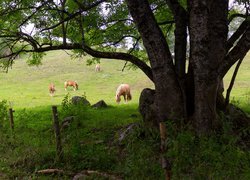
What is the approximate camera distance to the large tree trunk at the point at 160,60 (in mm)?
9367

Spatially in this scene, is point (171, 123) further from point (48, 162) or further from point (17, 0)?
point (17, 0)

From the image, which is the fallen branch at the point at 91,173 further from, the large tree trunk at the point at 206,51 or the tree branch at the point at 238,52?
the tree branch at the point at 238,52

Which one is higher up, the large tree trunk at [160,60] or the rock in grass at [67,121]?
the large tree trunk at [160,60]

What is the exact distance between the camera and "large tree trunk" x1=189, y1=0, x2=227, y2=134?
28.6 ft

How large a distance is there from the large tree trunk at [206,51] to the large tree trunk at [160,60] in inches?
23.6

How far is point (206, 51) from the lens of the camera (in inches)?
346

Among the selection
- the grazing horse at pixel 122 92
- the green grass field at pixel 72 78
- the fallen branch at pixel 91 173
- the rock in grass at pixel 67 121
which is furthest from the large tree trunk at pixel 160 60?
the green grass field at pixel 72 78

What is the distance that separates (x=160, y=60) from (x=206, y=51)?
4.29 feet

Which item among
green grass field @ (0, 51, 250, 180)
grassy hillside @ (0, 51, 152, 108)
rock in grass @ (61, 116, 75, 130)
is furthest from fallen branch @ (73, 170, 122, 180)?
grassy hillside @ (0, 51, 152, 108)

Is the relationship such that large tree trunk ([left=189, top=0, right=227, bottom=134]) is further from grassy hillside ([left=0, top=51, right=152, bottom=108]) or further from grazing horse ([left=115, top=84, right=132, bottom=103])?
grassy hillside ([left=0, top=51, right=152, bottom=108])

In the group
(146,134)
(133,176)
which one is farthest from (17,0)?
(133,176)

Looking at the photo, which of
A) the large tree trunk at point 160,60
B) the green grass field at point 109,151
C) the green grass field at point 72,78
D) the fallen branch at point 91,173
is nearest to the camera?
the green grass field at point 109,151

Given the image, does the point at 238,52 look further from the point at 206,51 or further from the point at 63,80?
the point at 63,80

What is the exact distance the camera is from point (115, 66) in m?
63.8
